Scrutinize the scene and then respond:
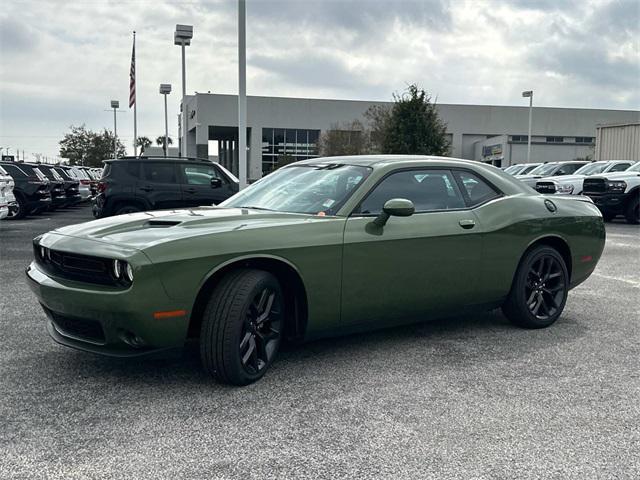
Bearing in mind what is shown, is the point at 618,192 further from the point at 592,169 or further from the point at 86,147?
the point at 86,147

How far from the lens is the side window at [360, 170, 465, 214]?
451 centimetres

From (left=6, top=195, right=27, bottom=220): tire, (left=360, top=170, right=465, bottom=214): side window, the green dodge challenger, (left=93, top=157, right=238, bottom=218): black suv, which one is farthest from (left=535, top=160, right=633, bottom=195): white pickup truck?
(left=6, top=195, right=27, bottom=220): tire

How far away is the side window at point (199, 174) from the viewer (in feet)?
42.7

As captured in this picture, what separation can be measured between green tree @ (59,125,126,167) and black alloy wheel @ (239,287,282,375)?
67.9 m

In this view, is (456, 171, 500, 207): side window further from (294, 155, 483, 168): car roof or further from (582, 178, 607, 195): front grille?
(582, 178, 607, 195): front grille

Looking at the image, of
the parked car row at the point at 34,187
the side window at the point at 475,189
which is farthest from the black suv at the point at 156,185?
the side window at the point at 475,189

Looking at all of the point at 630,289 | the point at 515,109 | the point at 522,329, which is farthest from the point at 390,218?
the point at 515,109

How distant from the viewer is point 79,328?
3.72 metres

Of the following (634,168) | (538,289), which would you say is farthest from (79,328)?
(634,168)

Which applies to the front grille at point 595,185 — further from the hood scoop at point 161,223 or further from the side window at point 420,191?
the hood scoop at point 161,223

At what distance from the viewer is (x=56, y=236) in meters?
3.99

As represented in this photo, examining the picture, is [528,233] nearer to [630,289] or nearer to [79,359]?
[630,289]

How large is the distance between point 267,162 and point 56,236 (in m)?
49.9

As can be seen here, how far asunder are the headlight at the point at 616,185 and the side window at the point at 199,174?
10.0 m
